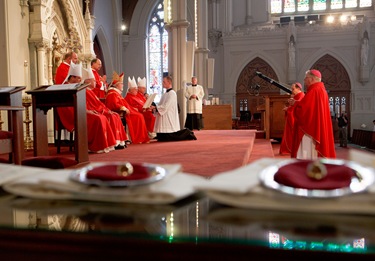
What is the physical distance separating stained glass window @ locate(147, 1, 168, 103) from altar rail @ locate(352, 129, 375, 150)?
1000 centimetres

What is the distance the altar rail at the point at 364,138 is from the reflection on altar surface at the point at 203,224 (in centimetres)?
1483

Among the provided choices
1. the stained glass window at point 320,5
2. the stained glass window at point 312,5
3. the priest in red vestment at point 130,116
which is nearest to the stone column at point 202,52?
the stained glass window at point 312,5

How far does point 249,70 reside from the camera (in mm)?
19547

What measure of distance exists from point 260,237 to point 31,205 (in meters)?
Result: 0.66

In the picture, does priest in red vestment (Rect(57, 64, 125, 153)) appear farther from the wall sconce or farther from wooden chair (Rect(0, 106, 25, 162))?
the wall sconce

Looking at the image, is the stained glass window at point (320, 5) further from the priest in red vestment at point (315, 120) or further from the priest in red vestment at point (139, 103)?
the priest in red vestment at point (315, 120)

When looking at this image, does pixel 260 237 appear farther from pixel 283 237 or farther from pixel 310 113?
pixel 310 113

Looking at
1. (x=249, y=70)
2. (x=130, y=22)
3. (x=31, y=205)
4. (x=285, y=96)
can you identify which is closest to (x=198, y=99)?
(x=285, y=96)

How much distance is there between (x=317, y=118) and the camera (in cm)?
613

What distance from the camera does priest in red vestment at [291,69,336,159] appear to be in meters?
6.12

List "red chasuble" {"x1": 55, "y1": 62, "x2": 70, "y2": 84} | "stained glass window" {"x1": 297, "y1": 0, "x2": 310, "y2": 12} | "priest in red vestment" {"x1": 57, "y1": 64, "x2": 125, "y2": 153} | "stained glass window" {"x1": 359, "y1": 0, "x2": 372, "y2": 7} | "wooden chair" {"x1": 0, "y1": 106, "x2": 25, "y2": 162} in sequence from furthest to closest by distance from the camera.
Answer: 1. "stained glass window" {"x1": 297, "y1": 0, "x2": 310, "y2": 12}
2. "stained glass window" {"x1": 359, "y1": 0, "x2": 372, "y2": 7}
3. "red chasuble" {"x1": 55, "y1": 62, "x2": 70, "y2": 84}
4. "priest in red vestment" {"x1": 57, "y1": 64, "x2": 125, "y2": 153}
5. "wooden chair" {"x1": 0, "y1": 106, "x2": 25, "y2": 162}

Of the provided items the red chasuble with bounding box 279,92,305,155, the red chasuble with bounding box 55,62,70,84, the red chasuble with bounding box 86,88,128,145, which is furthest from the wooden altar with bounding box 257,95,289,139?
the red chasuble with bounding box 55,62,70,84

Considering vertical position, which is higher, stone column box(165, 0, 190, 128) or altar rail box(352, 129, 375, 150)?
stone column box(165, 0, 190, 128)

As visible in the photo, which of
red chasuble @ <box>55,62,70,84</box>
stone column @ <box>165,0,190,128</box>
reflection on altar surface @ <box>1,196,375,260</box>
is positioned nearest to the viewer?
reflection on altar surface @ <box>1,196,375,260</box>
